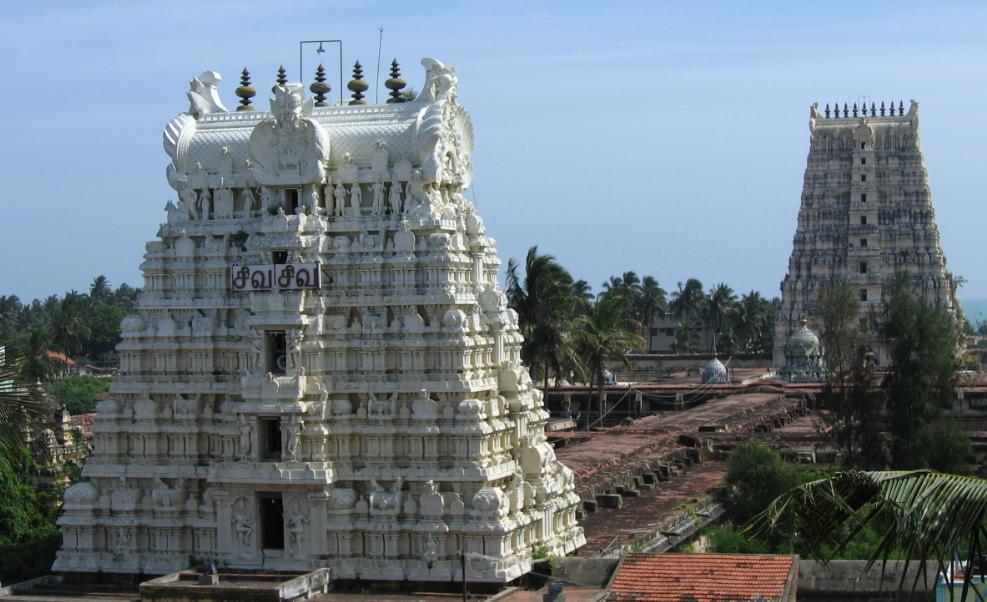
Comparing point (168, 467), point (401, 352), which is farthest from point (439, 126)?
point (168, 467)

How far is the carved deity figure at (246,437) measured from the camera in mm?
40000

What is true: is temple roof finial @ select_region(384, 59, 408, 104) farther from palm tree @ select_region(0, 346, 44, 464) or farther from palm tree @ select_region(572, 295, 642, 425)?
palm tree @ select_region(572, 295, 642, 425)

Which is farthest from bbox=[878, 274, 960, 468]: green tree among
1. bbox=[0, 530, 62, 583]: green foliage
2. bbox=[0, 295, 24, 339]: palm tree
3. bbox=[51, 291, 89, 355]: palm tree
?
bbox=[0, 295, 24, 339]: palm tree

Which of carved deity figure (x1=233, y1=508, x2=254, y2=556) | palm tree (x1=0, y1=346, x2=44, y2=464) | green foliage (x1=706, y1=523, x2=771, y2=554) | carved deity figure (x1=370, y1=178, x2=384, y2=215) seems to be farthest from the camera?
green foliage (x1=706, y1=523, x2=771, y2=554)

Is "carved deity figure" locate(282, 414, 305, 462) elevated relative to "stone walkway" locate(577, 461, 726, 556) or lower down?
elevated

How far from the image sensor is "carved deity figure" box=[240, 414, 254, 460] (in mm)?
40000

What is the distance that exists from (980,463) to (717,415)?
1705cm

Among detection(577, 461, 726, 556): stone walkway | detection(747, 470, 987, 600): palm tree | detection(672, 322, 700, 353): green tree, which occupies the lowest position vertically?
detection(577, 461, 726, 556): stone walkway

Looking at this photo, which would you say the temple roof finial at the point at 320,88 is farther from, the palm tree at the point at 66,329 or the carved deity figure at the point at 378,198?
the palm tree at the point at 66,329

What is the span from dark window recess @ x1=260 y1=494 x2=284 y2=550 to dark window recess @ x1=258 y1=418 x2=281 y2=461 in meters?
0.95

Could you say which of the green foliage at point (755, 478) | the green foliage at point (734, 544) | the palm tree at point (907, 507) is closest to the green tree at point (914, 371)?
the green foliage at point (755, 478)

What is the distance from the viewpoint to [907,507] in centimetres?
1733

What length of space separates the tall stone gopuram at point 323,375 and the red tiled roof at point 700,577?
13.1 ft

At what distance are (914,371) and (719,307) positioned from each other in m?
91.6
